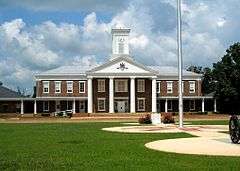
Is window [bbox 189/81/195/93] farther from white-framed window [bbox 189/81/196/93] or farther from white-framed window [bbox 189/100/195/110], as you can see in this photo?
Result: white-framed window [bbox 189/100/195/110]

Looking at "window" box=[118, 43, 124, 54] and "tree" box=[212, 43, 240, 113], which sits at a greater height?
"window" box=[118, 43, 124, 54]

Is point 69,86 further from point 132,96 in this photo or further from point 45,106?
point 132,96

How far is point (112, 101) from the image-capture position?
78.8 meters

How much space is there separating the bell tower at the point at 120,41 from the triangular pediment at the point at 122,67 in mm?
4923

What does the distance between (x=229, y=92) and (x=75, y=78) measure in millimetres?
24605

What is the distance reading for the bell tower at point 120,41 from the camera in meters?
83.9

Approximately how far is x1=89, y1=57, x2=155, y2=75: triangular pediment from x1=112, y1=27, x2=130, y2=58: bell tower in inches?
194

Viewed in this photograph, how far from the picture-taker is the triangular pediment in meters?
78.7

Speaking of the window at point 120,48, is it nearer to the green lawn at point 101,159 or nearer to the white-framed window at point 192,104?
the white-framed window at point 192,104

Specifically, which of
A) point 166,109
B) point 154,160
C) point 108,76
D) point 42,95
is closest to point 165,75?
point 166,109

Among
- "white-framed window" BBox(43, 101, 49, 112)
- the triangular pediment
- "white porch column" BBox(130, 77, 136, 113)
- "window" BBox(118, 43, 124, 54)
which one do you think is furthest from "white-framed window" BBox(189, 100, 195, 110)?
"white-framed window" BBox(43, 101, 49, 112)

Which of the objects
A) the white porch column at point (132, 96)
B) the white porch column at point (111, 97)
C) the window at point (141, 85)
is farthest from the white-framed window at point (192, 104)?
the white porch column at point (111, 97)

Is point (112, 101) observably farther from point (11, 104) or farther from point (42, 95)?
point (11, 104)

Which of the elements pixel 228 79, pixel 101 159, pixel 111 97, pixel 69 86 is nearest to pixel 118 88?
pixel 111 97
